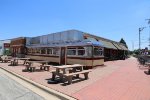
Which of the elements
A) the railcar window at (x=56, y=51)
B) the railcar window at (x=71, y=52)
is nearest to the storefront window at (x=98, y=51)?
the railcar window at (x=71, y=52)

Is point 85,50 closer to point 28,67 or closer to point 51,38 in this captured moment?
point 28,67

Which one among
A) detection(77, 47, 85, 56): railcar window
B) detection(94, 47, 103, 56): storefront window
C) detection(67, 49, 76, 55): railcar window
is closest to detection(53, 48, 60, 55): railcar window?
detection(67, 49, 76, 55): railcar window

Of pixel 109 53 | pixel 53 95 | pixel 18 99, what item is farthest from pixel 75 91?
pixel 109 53

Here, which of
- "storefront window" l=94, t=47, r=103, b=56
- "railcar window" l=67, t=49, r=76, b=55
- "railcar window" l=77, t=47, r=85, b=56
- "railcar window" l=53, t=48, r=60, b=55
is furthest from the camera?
"railcar window" l=53, t=48, r=60, b=55

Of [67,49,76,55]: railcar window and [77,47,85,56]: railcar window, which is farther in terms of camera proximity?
[67,49,76,55]: railcar window

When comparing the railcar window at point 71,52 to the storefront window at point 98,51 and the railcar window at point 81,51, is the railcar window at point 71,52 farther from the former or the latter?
the storefront window at point 98,51

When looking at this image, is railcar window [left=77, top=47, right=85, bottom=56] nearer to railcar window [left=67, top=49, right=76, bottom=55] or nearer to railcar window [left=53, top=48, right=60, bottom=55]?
railcar window [left=67, top=49, right=76, bottom=55]

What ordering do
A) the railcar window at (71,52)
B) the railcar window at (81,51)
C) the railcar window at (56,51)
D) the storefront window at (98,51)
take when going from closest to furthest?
the railcar window at (81,51) → the storefront window at (98,51) → the railcar window at (71,52) → the railcar window at (56,51)

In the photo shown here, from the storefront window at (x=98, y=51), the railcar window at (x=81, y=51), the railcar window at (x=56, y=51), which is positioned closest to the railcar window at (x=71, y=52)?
the railcar window at (x=81, y=51)

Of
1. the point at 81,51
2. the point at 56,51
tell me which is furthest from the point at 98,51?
the point at 56,51

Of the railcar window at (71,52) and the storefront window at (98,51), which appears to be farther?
the railcar window at (71,52)

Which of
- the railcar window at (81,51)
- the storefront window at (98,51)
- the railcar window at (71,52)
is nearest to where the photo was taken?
the railcar window at (81,51)

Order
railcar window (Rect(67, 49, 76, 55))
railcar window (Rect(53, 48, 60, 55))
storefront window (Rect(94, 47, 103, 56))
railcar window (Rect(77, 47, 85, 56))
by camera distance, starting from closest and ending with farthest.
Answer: railcar window (Rect(77, 47, 85, 56)) < storefront window (Rect(94, 47, 103, 56)) < railcar window (Rect(67, 49, 76, 55)) < railcar window (Rect(53, 48, 60, 55))

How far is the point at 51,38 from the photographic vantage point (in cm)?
3098
